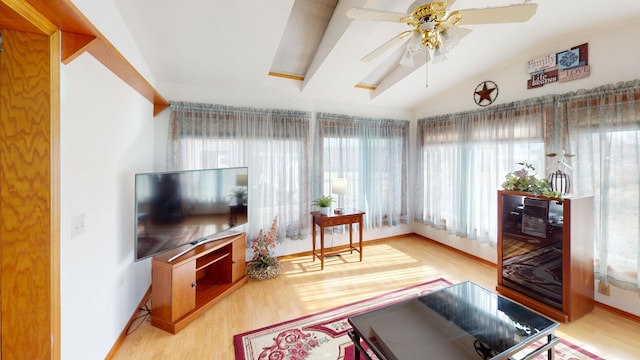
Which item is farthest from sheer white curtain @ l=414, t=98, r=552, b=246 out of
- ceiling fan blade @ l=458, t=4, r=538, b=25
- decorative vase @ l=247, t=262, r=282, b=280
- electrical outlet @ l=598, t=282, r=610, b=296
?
decorative vase @ l=247, t=262, r=282, b=280

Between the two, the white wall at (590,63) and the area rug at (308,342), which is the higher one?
the white wall at (590,63)

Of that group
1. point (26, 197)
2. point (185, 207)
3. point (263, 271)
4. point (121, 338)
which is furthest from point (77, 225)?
point (263, 271)

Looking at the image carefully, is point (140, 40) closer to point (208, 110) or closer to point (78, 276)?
point (208, 110)

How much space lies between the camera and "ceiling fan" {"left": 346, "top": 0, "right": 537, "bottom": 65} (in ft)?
4.54

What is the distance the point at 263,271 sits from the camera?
9.90 ft

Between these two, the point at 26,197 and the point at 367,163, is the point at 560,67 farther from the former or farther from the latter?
the point at 26,197

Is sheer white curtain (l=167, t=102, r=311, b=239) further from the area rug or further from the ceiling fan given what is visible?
the ceiling fan

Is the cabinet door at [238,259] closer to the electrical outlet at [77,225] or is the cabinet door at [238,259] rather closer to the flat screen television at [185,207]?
the flat screen television at [185,207]

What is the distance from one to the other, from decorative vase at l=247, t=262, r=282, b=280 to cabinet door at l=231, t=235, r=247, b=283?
116mm

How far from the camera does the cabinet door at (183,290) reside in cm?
206

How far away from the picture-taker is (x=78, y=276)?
4.63ft

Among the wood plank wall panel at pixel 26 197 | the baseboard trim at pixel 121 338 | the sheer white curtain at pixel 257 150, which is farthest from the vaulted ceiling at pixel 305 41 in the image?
the baseboard trim at pixel 121 338

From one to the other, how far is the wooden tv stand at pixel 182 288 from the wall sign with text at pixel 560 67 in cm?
398

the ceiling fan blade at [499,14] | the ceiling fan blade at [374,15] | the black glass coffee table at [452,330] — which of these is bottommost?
the black glass coffee table at [452,330]
